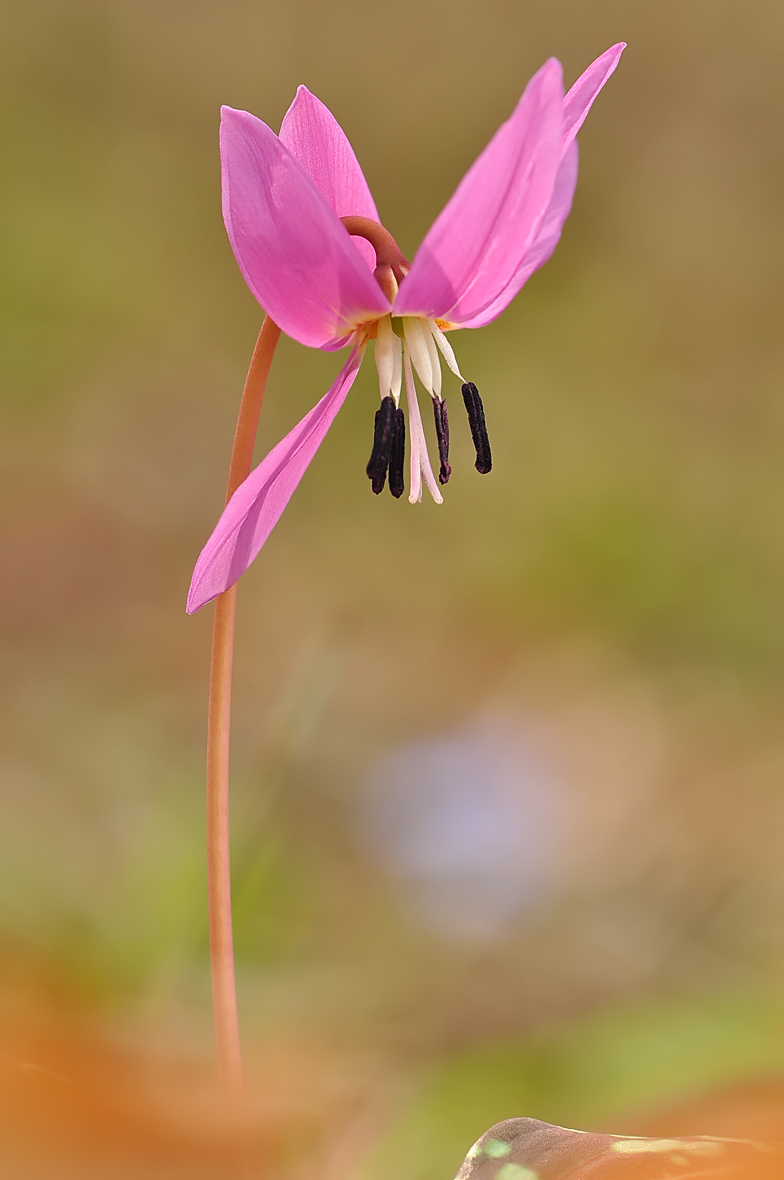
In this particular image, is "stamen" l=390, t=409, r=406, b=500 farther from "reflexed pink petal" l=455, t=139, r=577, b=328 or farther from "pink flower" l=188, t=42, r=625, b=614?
"reflexed pink petal" l=455, t=139, r=577, b=328

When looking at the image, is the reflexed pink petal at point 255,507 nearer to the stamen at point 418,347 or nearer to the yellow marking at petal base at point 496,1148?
the stamen at point 418,347

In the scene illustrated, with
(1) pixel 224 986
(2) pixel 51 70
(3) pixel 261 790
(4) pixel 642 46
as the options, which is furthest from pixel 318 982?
(4) pixel 642 46

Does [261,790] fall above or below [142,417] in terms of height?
below

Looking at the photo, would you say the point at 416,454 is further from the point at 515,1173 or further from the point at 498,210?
the point at 515,1173

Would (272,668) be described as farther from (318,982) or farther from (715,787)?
(318,982)

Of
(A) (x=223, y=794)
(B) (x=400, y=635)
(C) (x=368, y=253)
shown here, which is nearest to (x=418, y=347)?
(C) (x=368, y=253)
